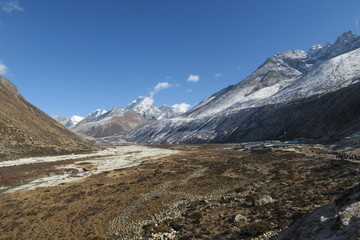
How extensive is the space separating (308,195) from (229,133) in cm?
14966

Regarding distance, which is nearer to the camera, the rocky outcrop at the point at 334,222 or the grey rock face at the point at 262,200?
the rocky outcrop at the point at 334,222

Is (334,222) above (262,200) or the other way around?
above

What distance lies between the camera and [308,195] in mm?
23391

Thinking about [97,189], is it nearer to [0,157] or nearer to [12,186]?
[12,186]

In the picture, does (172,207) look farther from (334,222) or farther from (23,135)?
(23,135)

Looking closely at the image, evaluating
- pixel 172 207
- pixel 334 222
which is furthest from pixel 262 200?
pixel 334 222

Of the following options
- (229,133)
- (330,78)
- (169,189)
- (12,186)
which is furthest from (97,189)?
(330,78)

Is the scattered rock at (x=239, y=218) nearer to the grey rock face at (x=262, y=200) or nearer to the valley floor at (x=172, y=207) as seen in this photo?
the valley floor at (x=172, y=207)

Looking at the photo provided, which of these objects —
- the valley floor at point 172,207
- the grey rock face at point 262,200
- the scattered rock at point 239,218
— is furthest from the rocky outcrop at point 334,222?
the grey rock face at point 262,200

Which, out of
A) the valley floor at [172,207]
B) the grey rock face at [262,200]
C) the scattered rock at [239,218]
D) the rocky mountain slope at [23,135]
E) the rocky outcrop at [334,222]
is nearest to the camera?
the rocky outcrop at [334,222]

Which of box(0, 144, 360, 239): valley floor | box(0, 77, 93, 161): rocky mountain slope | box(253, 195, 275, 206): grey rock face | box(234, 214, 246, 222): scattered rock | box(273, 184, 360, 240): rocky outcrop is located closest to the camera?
box(273, 184, 360, 240): rocky outcrop

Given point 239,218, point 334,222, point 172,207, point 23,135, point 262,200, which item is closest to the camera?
point 334,222

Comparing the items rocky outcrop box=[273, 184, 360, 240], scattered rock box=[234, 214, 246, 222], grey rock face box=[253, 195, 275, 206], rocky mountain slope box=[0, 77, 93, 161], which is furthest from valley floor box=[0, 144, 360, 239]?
rocky mountain slope box=[0, 77, 93, 161]

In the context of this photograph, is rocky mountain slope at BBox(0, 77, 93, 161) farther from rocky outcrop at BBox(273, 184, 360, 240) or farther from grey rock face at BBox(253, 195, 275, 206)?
rocky outcrop at BBox(273, 184, 360, 240)
